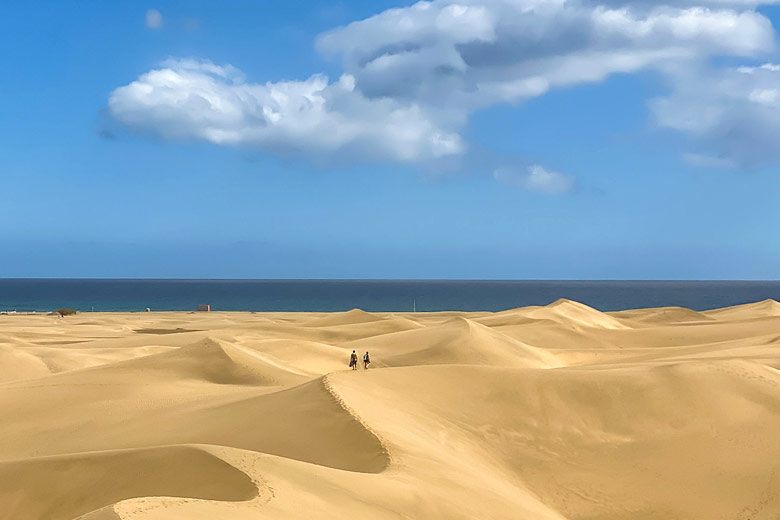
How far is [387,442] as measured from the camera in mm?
11023

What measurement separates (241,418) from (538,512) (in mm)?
5605

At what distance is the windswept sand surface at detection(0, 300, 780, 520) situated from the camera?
27.6ft

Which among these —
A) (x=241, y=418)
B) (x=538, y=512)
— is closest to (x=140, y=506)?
(x=538, y=512)

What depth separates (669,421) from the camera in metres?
15.5

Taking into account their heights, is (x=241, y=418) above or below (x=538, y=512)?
above

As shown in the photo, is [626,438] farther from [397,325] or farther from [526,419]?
[397,325]

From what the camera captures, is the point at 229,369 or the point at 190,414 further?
the point at 229,369

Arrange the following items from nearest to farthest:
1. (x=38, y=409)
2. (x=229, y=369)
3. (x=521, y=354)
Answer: (x=38, y=409) → (x=229, y=369) → (x=521, y=354)

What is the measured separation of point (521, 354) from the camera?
101ft

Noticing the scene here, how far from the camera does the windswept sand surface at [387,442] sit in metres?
8.40

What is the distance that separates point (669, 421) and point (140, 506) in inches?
498

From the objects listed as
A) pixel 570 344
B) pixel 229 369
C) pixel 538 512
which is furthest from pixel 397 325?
pixel 538 512

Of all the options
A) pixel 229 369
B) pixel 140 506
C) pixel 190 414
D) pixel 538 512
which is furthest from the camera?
pixel 229 369

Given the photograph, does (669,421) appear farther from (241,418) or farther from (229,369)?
(229,369)
